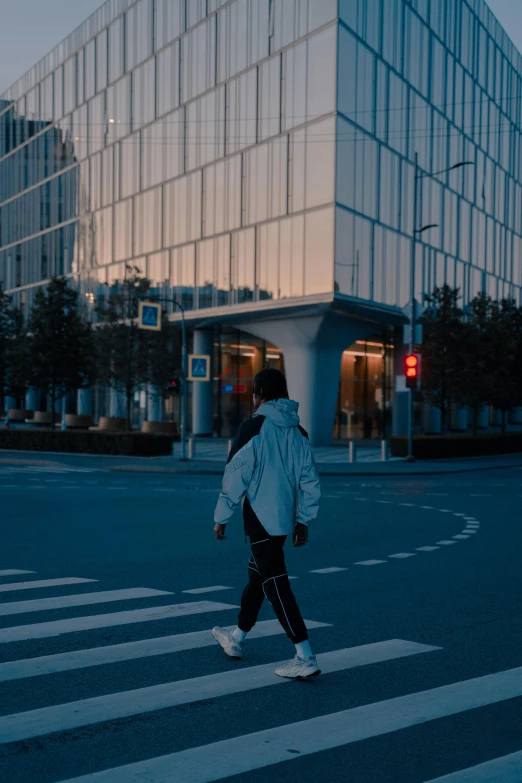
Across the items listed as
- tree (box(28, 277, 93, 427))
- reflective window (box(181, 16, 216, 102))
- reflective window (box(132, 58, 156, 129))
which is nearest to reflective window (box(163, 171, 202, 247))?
reflective window (box(181, 16, 216, 102))

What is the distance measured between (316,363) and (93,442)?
10767 millimetres

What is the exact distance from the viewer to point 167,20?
4859 centimetres

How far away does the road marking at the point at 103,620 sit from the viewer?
670 cm

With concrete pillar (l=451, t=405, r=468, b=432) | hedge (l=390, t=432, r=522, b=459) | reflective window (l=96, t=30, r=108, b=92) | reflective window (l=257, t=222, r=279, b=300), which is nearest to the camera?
hedge (l=390, t=432, r=522, b=459)

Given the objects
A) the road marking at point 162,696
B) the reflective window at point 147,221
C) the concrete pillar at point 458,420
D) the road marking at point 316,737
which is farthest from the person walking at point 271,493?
the concrete pillar at point 458,420

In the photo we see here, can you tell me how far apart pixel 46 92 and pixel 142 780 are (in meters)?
63.9

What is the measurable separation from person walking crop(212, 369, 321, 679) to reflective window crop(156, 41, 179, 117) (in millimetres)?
44683

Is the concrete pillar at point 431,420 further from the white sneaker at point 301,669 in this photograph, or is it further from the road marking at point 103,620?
the white sneaker at point 301,669

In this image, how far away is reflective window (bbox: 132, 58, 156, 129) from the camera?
4959cm

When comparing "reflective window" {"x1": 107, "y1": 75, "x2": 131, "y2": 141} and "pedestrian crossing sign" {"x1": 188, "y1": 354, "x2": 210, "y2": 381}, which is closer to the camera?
"pedestrian crossing sign" {"x1": 188, "y1": 354, "x2": 210, "y2": 381}

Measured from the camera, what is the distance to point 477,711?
5.04m

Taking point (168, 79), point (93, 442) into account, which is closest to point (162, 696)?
point (93, 442)

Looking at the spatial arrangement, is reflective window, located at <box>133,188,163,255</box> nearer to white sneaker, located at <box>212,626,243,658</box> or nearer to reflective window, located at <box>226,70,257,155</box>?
reflective window, located at <box>226,70,257,155</box>

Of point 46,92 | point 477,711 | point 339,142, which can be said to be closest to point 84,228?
point 46,92
